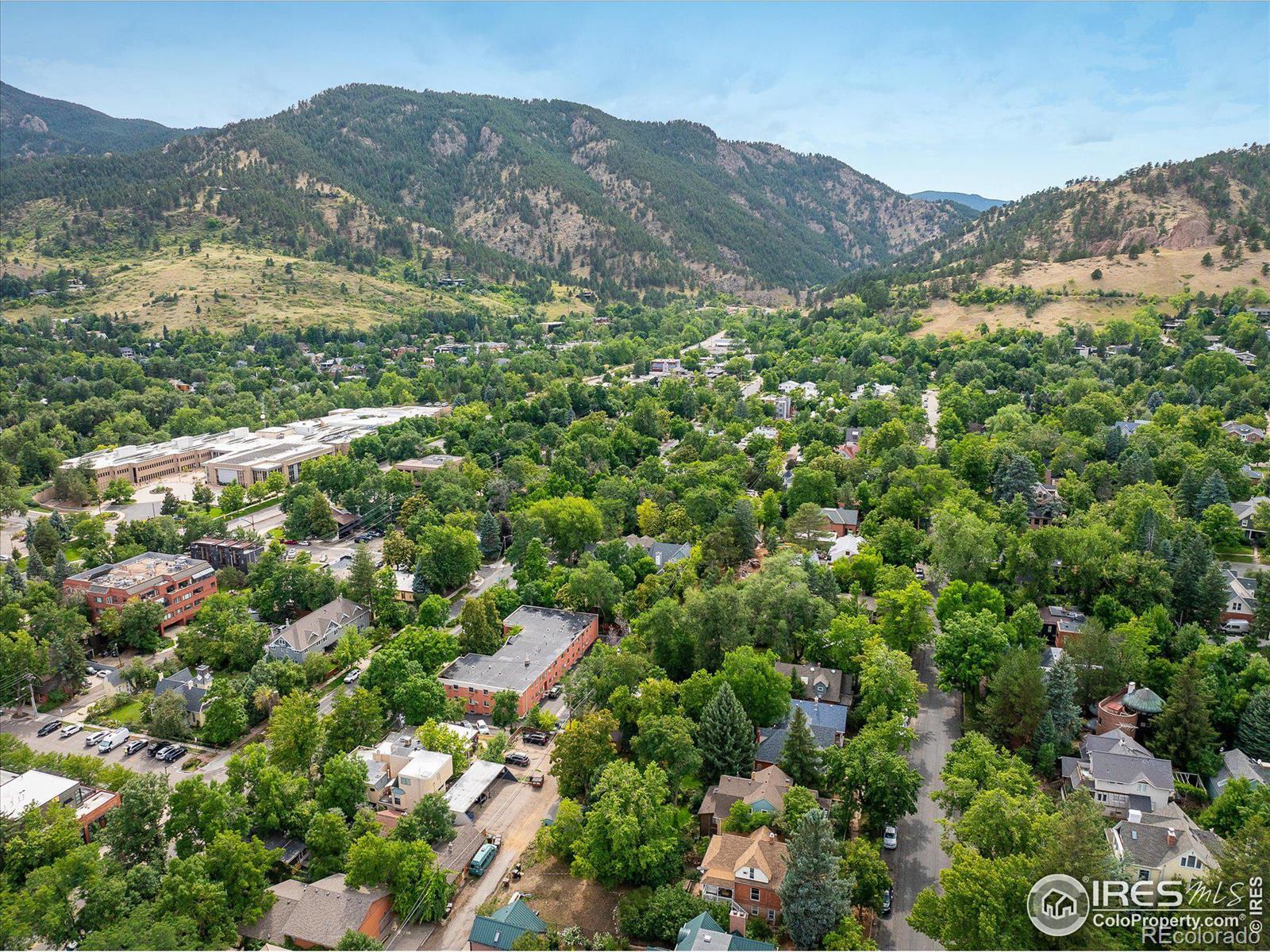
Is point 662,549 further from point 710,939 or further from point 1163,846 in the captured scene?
point 1163,846

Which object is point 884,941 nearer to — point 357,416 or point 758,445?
point 758,445

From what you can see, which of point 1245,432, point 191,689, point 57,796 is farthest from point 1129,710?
point 1245,432

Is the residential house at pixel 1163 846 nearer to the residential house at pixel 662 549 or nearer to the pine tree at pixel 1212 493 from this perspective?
the residential house at pixel 662 549

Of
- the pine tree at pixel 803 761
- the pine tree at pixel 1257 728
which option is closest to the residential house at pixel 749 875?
the pine tree at pixel 803 761

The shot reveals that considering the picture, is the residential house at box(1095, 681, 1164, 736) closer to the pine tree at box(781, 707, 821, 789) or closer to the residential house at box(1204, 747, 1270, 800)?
the residential house at box(1204, 747, 1270, 800)

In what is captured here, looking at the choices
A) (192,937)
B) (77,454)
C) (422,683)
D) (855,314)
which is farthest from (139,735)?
(855,314)
